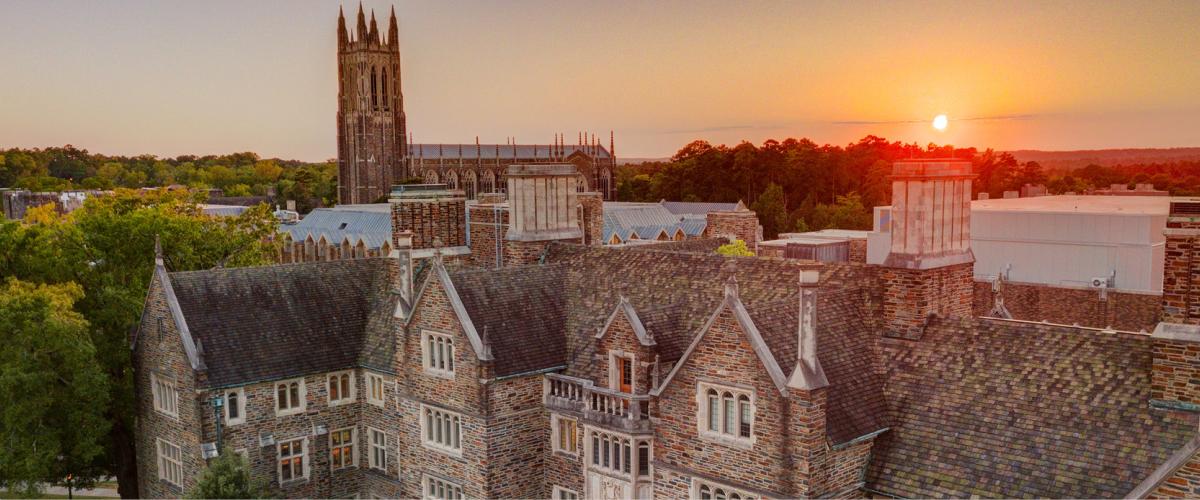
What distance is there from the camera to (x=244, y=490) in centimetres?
2453

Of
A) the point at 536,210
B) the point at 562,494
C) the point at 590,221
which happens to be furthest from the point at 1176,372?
the point at 590,221

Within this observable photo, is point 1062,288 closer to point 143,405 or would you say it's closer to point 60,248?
point 143,405

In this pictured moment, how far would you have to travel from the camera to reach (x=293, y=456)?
28.9m

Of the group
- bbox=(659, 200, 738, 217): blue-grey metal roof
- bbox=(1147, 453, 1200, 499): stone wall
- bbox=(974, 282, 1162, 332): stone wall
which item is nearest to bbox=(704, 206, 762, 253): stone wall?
bbox=(974, 282, 1162, 332): stone wall

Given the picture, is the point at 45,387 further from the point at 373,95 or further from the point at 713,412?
the point at 373,95

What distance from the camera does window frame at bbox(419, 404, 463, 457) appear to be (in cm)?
2422

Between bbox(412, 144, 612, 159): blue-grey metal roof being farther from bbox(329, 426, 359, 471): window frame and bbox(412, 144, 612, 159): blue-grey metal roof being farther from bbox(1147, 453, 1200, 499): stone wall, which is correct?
bbox(1147, 453, 1200, 499): stone wall

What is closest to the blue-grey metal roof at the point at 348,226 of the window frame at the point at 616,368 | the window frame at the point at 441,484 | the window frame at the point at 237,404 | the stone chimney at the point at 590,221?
the stone chimney at the point at 590,221

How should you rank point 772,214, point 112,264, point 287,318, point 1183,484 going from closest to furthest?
point 1183,484, point 287,318, point 112,264, point 772,214

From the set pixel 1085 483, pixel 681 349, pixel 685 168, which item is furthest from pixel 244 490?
pixel 685 168

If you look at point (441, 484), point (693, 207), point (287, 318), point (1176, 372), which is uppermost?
point (1176, 372)

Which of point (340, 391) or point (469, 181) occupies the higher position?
point (469, 181)

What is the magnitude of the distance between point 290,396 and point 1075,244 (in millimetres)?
39383

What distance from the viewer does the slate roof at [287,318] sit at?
2789 centimetres
